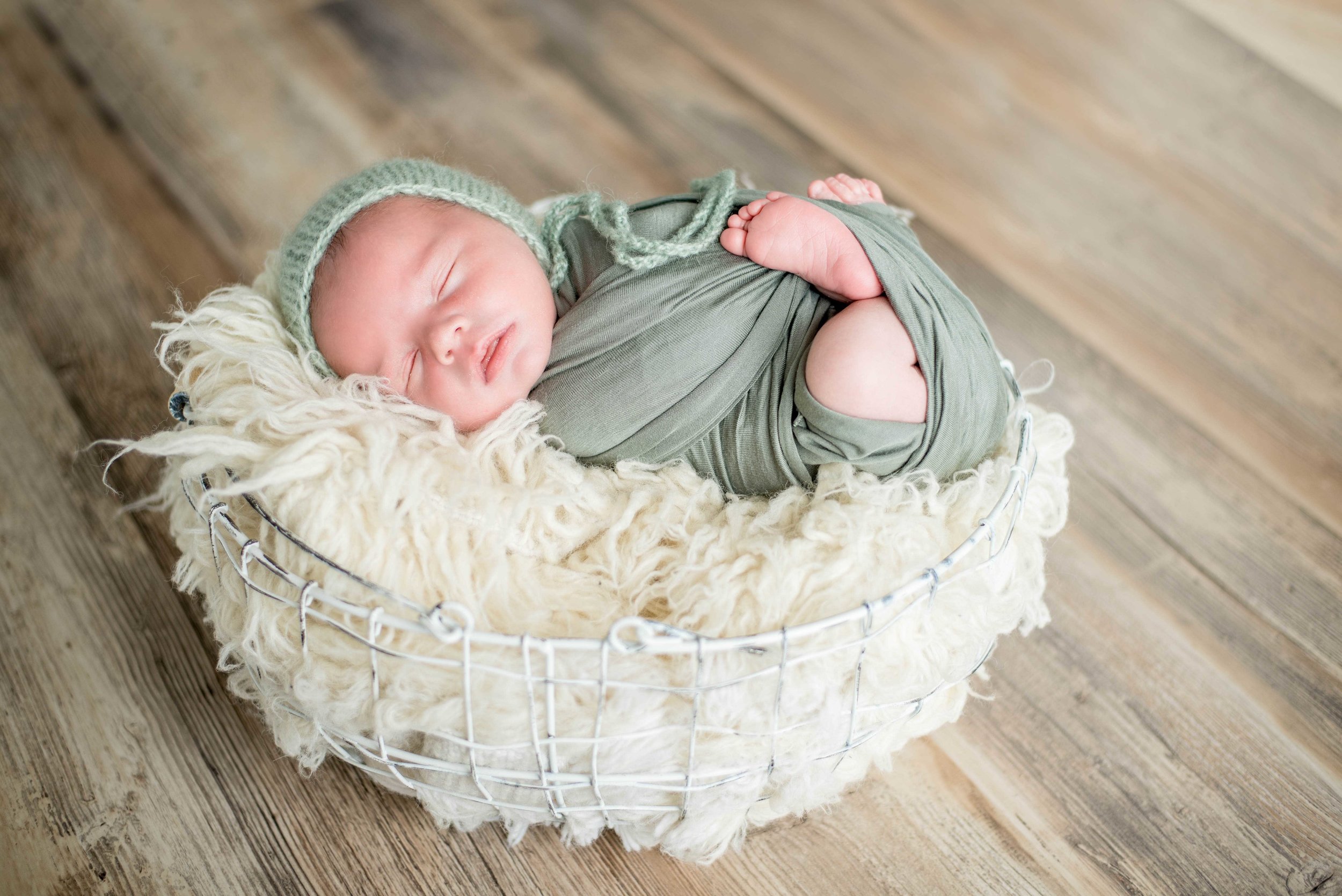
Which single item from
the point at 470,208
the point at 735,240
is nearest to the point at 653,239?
the point at 735,240

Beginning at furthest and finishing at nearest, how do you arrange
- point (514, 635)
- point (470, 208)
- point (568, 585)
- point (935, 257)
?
point (935, 257), point (470, 208), point (568, 585), point (514, 635)

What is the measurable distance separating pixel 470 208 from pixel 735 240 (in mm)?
284

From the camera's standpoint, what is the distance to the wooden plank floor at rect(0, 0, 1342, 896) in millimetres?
965

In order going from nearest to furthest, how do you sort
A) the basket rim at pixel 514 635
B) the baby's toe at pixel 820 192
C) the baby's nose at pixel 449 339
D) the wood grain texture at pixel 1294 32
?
the basket rim at pixel 514 635
the baby's nose at pixel 449 339
the baby's toe at pixel 820 192
the wood grain texture at pixel 1294 32

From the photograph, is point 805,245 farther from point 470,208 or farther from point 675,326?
point 470,208

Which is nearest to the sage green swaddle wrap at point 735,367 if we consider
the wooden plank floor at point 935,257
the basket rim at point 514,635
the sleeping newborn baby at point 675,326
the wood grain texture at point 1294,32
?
the sleeping newborn baby at point 675,326

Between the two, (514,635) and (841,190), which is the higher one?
(841,190)

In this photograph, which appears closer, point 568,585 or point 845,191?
point 568,585

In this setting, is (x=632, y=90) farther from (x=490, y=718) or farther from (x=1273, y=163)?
(x=490, y=718)

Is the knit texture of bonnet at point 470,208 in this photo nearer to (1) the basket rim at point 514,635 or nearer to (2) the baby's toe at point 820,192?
(2) the baby's toe at point 820,192

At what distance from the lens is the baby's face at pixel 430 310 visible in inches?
37.9

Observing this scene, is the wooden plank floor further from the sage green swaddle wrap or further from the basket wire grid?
the sage green swaddle wrap

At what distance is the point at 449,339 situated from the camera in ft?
3.09

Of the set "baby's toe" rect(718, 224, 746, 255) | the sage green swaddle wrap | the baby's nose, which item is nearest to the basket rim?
the sage green swaddle wrap
